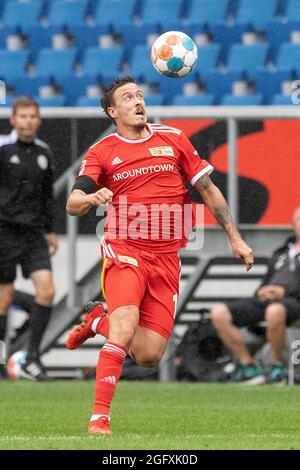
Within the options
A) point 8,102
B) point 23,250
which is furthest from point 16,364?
point 8,102

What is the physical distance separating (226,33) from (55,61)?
2115 mm

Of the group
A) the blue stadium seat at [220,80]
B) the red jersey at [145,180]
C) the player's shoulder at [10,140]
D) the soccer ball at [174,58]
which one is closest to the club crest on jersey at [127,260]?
the red jersey at [145,180]

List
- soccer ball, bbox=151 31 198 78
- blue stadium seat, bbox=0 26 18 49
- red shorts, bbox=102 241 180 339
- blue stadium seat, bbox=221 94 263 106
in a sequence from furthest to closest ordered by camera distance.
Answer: blue stadium seat, bbox=0 26 18 49 → blue stadium seat, bbox=221 94 263 106 → soccer ball, bbox=151 31 198 78 → red shorts, bbox=102 241 180 339

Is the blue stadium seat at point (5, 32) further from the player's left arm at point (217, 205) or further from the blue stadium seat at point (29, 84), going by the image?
the player's left arm at point (217, 205)

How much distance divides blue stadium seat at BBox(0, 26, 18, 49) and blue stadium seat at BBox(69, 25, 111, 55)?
751 millimetres

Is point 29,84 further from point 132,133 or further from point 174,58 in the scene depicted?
point 132,133

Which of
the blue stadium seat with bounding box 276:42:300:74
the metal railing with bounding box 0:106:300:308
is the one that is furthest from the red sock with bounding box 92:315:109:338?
the blue stadium seat with bounding box 276:42:300:74

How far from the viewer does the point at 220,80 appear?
13805 millimetres

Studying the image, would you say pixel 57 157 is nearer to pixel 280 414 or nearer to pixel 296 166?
pixel 296 166

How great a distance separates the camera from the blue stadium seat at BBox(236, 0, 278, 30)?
1436 cm

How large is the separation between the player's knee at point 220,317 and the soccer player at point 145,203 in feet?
12.8

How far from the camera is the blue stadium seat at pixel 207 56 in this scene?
1420 centimetres

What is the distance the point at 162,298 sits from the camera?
23.0ft

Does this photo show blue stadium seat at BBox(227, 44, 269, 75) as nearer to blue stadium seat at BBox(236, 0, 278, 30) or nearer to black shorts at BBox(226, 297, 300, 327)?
blue stadium seat at BBox(236, 0, 278, 30)
